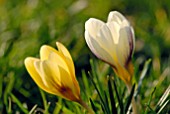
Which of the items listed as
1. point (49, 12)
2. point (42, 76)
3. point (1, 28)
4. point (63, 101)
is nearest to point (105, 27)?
point (42, 76)

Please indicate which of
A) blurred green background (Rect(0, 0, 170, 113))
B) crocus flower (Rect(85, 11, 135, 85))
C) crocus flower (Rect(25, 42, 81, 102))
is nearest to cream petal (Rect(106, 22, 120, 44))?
crocus flower (Rect(85, 11, 135, 85))

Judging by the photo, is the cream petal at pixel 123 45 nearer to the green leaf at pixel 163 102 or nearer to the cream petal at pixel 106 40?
the cream petal at pixel 106 40

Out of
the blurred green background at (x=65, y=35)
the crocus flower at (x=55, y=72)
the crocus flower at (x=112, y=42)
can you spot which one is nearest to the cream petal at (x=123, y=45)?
the crocus flower at (x=112, y=42)

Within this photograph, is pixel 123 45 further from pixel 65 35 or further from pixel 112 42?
pixel 65 35

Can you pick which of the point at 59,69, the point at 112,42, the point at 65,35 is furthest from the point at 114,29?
the point at 65,35

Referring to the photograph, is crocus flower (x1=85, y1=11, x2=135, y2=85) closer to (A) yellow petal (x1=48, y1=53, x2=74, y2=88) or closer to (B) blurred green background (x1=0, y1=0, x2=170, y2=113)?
(A) yellow petal (x1=48, y1=53, x2=74, y2=88)

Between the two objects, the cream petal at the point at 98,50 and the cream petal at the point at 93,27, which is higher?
the cream petal at the point at 93,27

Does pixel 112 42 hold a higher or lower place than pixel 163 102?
higher
